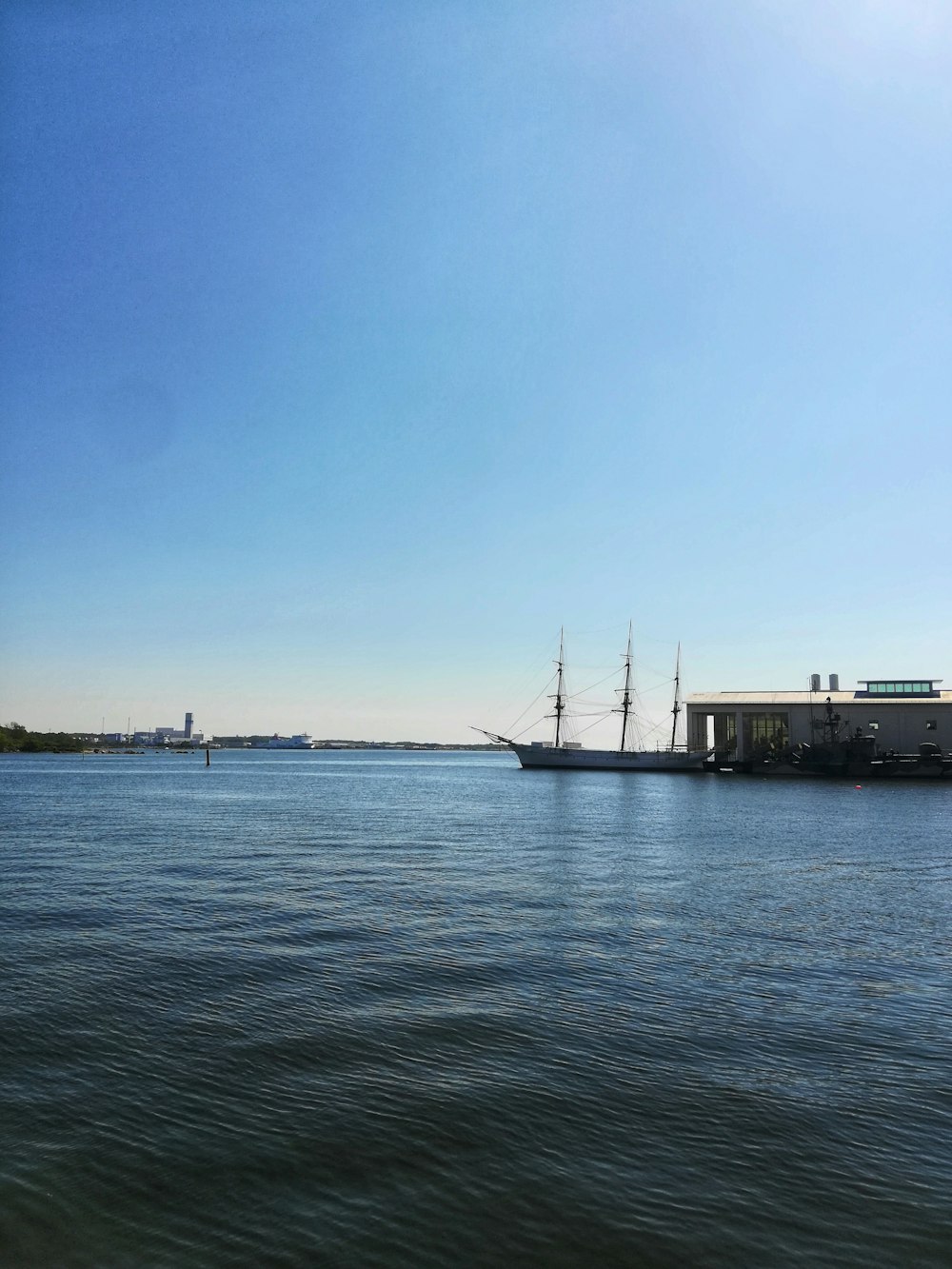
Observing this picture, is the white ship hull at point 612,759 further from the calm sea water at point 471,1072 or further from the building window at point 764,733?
the calm sea water at point 471,1072

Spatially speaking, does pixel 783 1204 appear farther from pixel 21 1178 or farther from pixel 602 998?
pixel 21 1178

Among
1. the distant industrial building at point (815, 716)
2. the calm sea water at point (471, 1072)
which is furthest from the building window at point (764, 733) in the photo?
the calm sea water at point (471, 1072)

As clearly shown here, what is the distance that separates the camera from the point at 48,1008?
14.2 m

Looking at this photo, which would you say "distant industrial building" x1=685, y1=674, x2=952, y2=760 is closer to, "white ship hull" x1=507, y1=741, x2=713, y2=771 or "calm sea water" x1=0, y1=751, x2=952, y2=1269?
"white ship hull" x1=507, y1=741, x2=713, y2=771

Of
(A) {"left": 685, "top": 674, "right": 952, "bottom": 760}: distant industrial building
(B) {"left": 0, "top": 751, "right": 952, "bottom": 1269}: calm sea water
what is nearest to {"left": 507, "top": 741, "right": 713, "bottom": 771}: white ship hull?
(A) {"left": 685, "top": 674, "right": 952, "bottom": 760}: distant industrial building

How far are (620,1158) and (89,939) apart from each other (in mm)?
14365

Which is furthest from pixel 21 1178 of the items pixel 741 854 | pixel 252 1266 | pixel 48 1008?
pixel 741 854

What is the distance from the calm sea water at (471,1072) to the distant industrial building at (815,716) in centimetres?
8838

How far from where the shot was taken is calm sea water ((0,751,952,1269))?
7945 mm

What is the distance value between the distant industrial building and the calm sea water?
3480 inches

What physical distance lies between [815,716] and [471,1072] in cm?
10770

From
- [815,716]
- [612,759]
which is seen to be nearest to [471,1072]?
[815,716]

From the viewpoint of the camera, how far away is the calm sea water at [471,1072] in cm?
795

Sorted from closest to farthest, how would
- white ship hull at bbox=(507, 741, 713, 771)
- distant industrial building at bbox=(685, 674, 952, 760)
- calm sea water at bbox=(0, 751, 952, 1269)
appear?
1. calm sea water at bbox=(0, 751, 952, 1269)
2. distant industrial building at bbox=(685, 674, 952, 760)
3. white ship hull at bbox=(507, 741, 713, 771)
